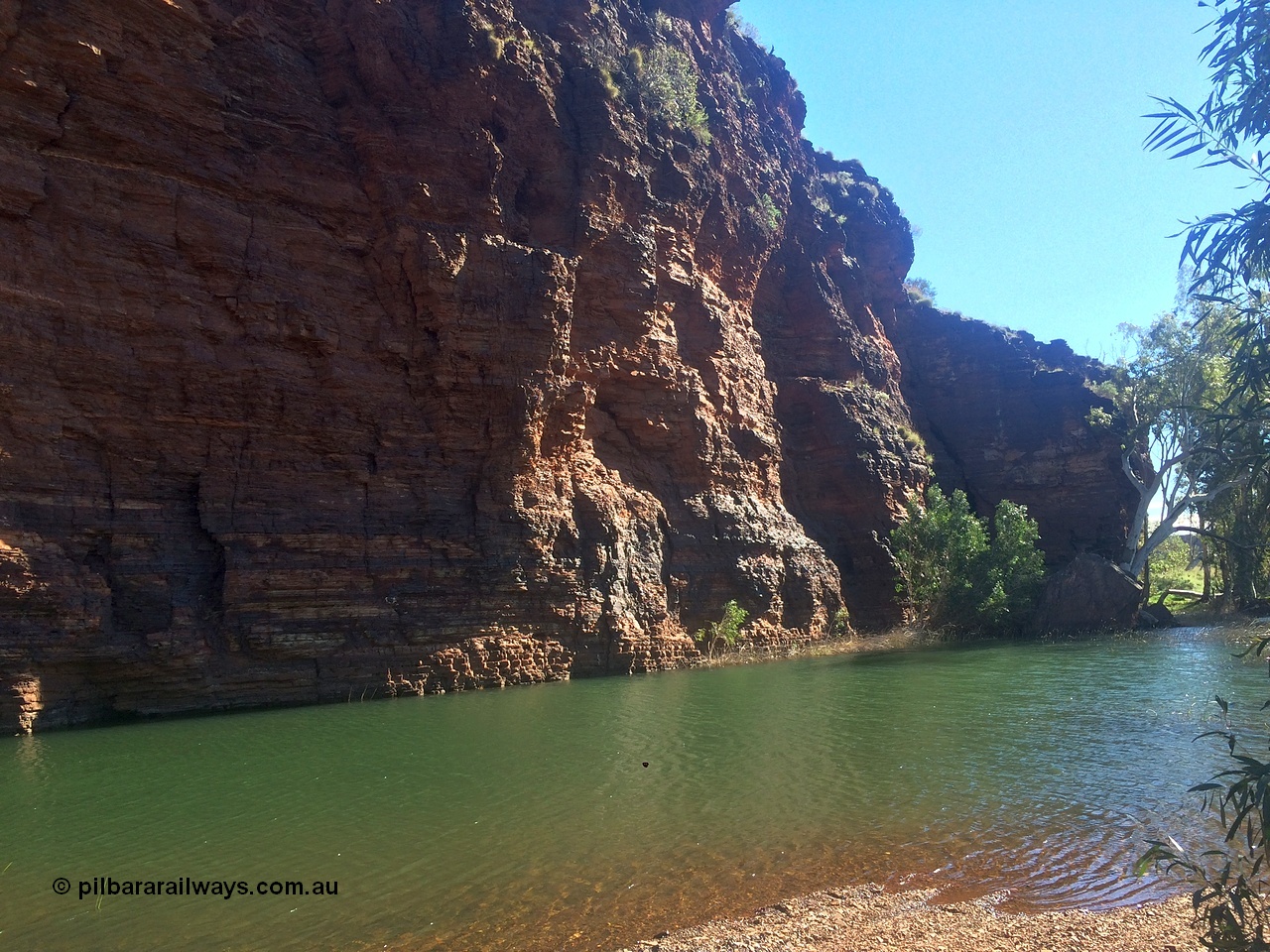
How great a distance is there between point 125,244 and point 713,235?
20788mm

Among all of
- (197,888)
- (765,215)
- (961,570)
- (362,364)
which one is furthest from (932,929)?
(765,215)

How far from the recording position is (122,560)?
17234 millimetres

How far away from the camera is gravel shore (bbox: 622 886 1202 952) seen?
18.2 ft

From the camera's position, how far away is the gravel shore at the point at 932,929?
18.2ft

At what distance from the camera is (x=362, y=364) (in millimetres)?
21547

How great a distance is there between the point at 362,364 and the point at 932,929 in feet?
62.8

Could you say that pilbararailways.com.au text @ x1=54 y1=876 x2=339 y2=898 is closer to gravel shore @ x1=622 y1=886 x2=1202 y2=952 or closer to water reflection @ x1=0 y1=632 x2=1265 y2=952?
water reflection @ x1=0 y1=632 x2=1265 y2=952

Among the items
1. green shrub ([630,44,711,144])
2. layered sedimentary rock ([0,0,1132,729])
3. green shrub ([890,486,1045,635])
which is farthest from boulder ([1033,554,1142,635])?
green shrub ([630,44,711,144])

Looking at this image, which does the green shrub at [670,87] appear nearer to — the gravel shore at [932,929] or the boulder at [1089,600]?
the boulder at [1089,600]

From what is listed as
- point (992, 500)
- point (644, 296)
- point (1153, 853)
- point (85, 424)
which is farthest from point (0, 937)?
point (992, 500)

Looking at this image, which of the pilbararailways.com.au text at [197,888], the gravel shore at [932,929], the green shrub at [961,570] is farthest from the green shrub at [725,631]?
the gravel shore at [932,929]

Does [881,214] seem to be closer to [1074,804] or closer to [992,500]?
[992,500]

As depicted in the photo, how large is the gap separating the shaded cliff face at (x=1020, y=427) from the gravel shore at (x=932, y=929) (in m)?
37.5

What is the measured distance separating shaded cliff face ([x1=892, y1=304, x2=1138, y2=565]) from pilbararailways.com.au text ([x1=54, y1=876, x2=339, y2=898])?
128ft
